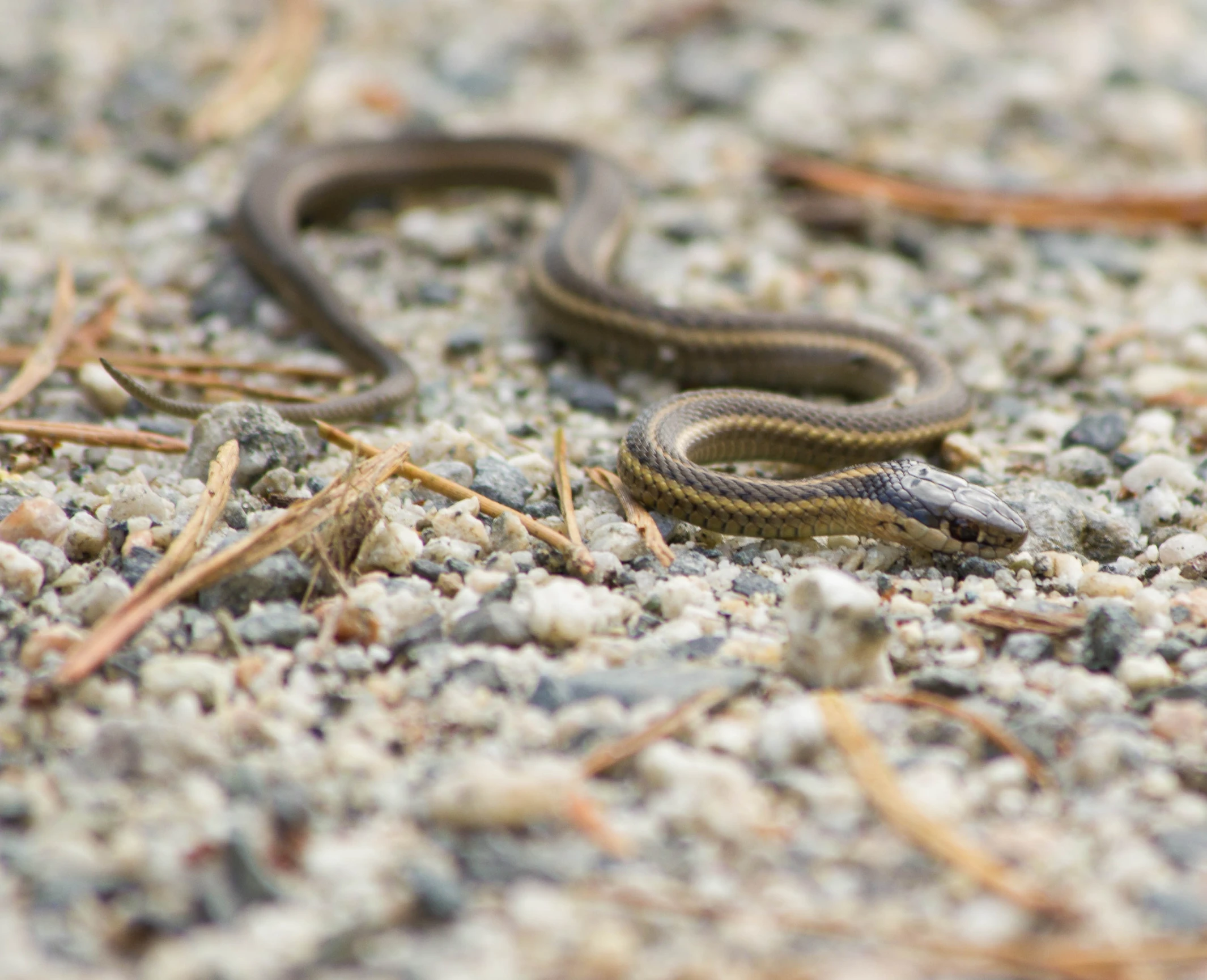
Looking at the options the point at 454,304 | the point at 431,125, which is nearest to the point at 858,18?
the point at 431,125

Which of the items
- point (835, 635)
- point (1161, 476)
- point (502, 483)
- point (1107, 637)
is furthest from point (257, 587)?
A: point (1161, 476)

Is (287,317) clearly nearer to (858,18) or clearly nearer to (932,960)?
(932,960)

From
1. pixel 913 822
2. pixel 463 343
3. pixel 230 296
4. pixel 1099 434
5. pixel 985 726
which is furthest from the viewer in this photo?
pixel 230 296

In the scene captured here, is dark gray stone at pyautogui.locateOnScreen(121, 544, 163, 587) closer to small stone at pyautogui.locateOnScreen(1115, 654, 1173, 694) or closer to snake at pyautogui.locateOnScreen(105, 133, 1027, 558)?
snake at pyautogui.locateOnScreen(105, 133, 1027, 558)

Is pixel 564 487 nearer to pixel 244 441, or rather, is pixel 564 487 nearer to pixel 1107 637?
pixel 244 441

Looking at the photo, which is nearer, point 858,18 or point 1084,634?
point 1084,634

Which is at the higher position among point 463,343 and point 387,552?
point 463,343
